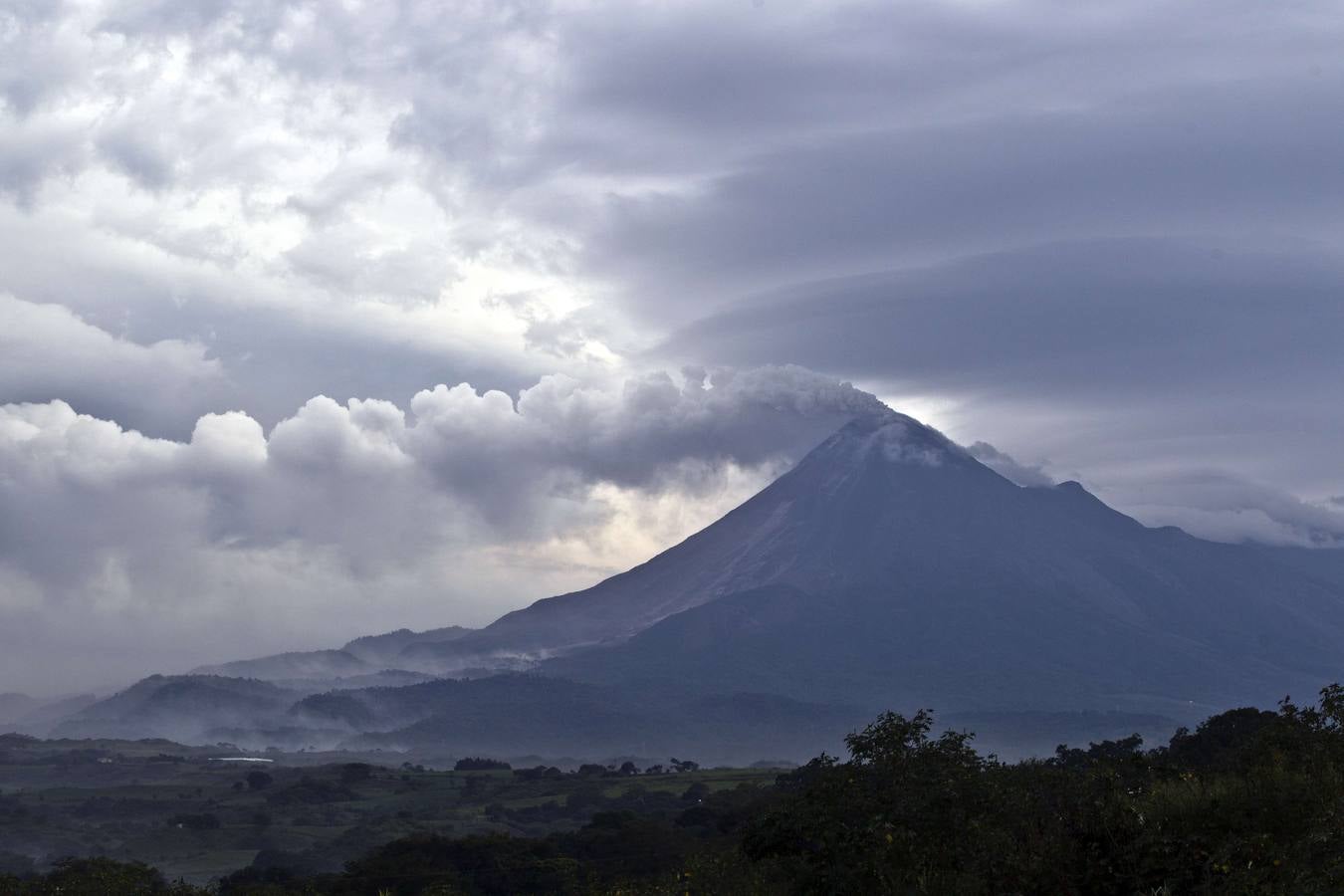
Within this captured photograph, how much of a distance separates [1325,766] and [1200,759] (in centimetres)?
4884

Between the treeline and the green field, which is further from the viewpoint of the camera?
the green field

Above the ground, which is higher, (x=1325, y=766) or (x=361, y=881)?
(x=1325, y=766)

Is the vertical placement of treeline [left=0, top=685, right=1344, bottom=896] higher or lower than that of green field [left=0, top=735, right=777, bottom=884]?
higher

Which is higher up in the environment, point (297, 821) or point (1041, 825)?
point (1041, 825)

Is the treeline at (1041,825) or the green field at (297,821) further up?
the treeline at (1041,825)

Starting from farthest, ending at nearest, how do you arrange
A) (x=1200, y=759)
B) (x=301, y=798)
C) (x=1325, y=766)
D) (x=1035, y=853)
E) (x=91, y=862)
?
(x=301, y=798), (x=1200, y=759), (x=91, y=862), (x=1325, y=766), (x=1035, y=853)

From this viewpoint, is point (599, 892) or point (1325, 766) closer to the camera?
point (1325, 766)

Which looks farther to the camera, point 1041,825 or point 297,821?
point 297,821

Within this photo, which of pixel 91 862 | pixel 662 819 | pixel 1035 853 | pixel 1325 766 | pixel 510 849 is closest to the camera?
pixel 1035 853

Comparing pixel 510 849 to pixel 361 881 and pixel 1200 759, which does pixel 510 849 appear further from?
pixel 1200 759

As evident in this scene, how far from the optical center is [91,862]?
235 ft

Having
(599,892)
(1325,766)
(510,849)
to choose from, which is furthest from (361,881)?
(1325,766)

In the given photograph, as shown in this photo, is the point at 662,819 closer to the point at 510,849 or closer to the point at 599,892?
the point at 510,849

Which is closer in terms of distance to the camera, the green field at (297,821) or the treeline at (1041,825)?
the treeline at (1041,825)
